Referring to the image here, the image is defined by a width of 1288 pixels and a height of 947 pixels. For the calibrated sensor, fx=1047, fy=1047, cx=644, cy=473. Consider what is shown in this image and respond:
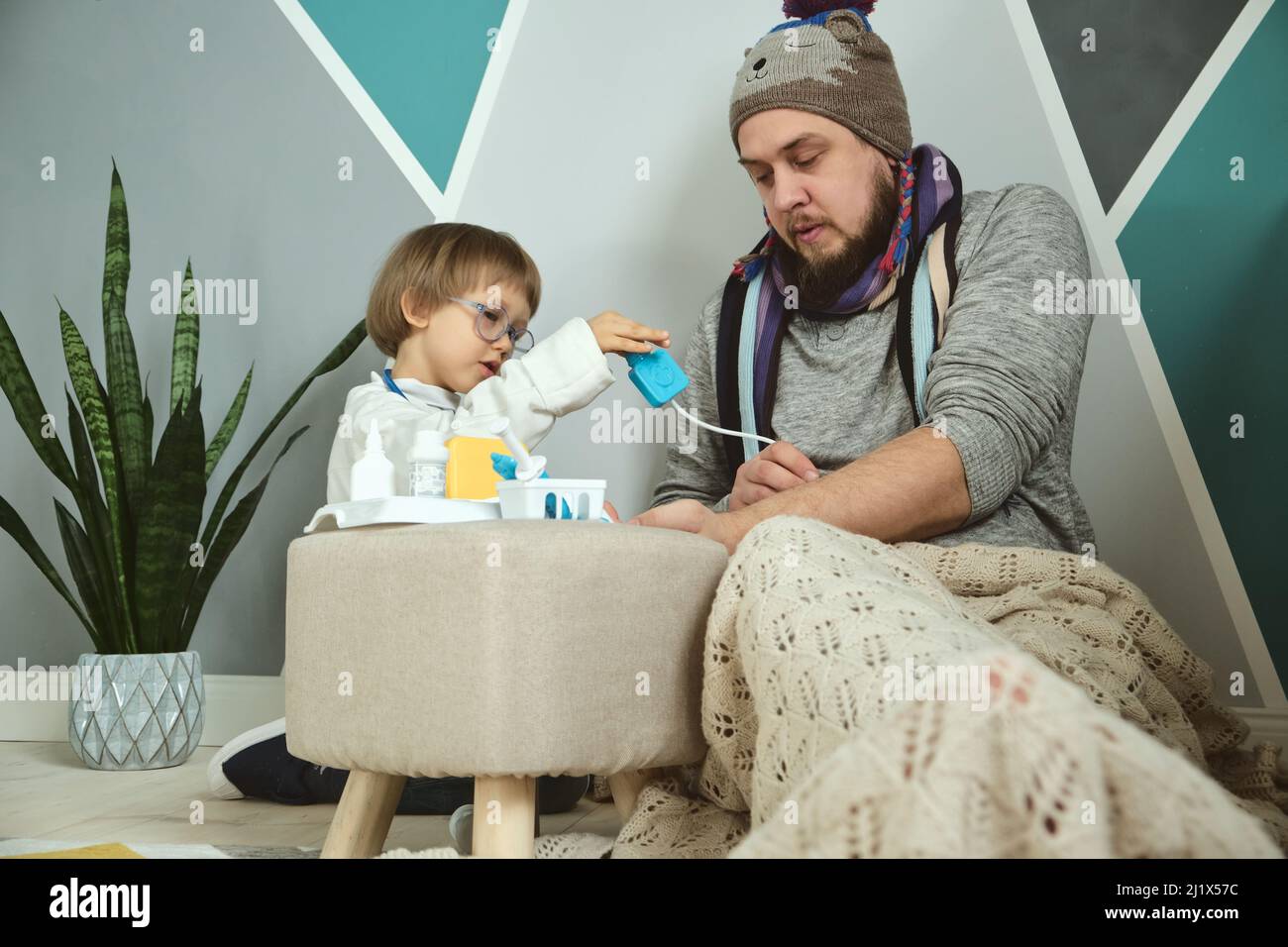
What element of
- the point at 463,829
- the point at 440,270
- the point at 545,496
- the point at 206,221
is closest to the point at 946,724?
the point at 545,496

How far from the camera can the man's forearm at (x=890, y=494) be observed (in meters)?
1.15

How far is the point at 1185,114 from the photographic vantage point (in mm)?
1690

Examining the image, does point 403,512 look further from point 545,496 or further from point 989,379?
point 989,379

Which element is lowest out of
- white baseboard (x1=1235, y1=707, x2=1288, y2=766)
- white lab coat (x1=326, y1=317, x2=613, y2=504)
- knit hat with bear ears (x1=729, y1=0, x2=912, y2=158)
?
white baseboard (x1=1235, y1=707, x2=1288, y2=766)

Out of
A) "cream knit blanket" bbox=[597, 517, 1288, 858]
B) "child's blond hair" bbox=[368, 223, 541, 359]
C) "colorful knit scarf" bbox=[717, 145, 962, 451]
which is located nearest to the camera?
"cream knit blanket" bbox=[597, 517, 1288, 858]

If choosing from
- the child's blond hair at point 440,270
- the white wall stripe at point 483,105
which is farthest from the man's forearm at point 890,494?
the white wall stripe at point 483,105

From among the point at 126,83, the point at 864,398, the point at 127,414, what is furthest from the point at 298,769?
the point at 126,83

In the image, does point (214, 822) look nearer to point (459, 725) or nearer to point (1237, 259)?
point (459, 725)

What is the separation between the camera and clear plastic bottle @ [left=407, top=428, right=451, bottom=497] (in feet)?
3.54

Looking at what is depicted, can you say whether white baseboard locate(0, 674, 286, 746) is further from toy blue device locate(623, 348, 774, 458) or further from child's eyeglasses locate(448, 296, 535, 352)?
toy blue device locate(623, 348, 774, 458)

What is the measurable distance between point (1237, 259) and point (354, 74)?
62.8 inches

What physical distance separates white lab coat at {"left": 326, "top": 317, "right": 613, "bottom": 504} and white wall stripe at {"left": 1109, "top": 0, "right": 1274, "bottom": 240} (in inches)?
37.7

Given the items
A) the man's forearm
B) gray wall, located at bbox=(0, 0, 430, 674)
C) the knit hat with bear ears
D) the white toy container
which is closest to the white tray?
the white toy container

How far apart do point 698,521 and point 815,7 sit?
35.2 inches
